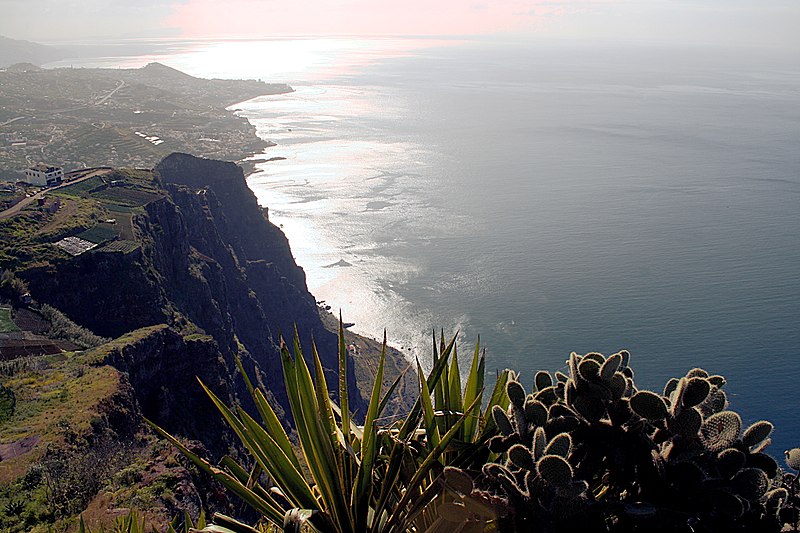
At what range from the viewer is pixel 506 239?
63250mm

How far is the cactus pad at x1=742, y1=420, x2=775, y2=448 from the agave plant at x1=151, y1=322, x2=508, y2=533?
4.28 feet

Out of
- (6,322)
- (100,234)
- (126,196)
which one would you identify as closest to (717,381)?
(6,322)

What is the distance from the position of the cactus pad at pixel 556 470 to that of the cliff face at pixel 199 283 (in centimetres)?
1077

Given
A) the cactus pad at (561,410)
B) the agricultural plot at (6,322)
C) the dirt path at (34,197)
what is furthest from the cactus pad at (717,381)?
the dirt path at (34,197)

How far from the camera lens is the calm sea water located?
43.1 metres

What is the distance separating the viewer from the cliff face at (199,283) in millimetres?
25312

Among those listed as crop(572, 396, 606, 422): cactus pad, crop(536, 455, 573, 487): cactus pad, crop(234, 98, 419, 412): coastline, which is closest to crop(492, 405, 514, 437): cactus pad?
crop(572, 396, 606, 422): cactus pad

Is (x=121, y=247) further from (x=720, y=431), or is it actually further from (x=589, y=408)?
(x=720, y=431)

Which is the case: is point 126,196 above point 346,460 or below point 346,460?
below

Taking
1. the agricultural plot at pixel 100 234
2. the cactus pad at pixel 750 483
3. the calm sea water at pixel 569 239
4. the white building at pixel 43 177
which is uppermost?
the cactus pad at pixel 750 483

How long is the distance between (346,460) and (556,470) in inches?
53.4

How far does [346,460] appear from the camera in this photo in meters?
3.67

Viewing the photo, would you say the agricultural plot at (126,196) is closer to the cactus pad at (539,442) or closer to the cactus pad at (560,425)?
the cactus pad at (560,425)

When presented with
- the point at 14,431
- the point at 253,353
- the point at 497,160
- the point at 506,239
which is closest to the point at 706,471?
the point at 14,431
